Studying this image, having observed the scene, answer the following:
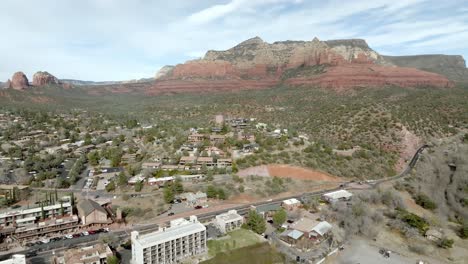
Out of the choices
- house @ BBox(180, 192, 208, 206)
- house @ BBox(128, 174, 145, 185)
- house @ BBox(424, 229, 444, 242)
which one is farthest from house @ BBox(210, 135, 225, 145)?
house @ BBox(424, 229, 444, 242)

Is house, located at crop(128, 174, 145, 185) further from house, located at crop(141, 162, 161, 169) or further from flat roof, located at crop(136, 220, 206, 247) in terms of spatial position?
flat roof, located at crop(136, 220, 206, 247)

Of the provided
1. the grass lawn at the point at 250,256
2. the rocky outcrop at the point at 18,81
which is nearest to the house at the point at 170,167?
the grass lawn at the point at 250,256

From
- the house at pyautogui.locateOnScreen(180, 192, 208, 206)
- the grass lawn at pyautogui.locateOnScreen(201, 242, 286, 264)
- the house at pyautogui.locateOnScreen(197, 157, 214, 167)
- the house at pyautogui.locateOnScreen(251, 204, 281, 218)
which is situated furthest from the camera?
the house at pyautogui.locateOnScreen(197, 157, 214, 167)

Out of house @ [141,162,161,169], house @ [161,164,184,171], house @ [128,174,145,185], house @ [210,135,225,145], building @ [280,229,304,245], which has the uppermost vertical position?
house @ [210,135,225,145]

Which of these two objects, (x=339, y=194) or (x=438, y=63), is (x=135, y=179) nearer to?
(x=339, y=194)

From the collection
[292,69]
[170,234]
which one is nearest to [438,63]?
[292,69]

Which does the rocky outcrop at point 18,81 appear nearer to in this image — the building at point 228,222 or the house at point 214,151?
the house at point 214,151
